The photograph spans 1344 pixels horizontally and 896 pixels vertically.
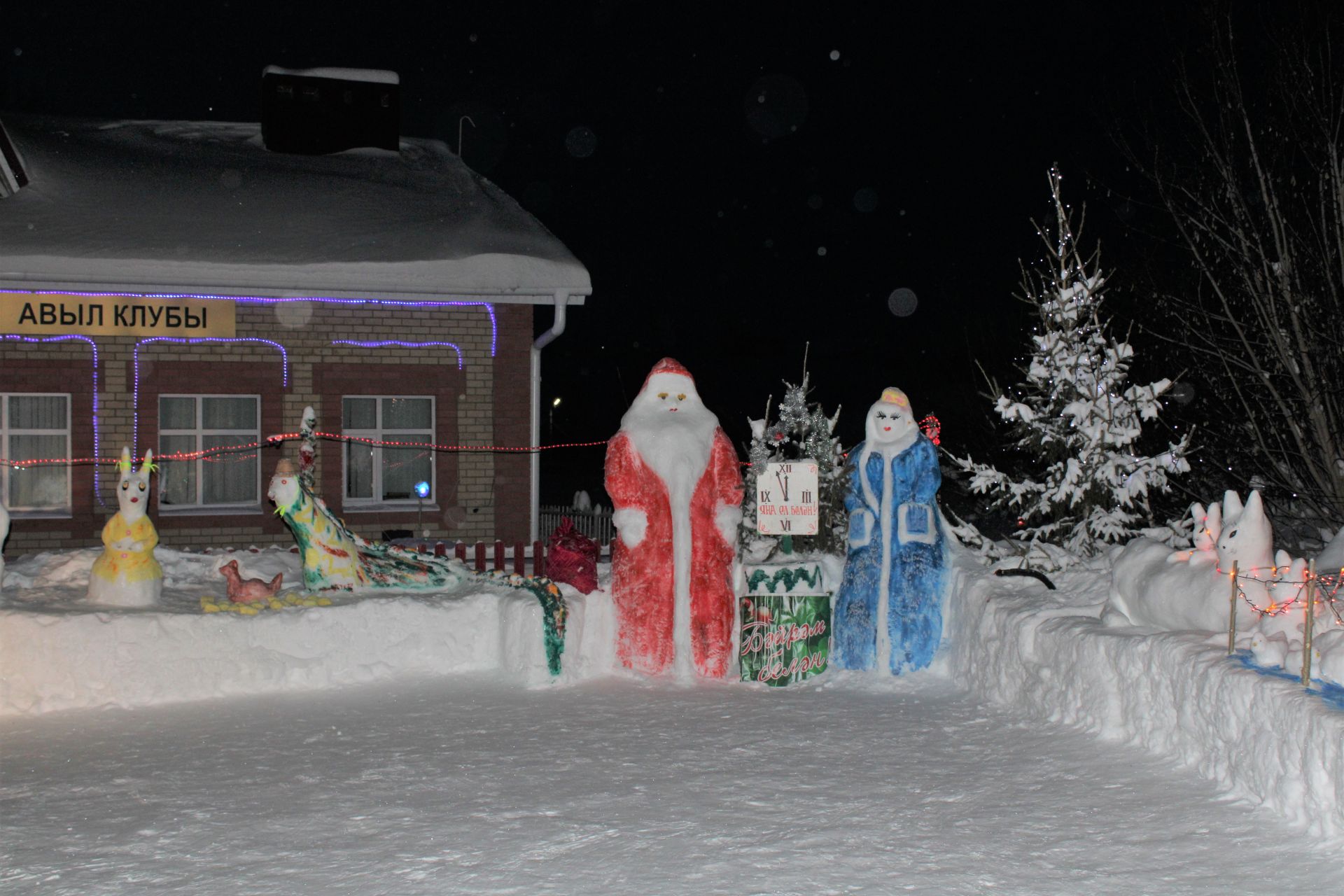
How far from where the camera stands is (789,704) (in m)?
7.75

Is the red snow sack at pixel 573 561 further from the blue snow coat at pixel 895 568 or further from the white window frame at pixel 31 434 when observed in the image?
the white window frame at pixel 31 434

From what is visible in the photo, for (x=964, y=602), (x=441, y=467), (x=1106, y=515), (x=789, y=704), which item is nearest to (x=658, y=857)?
(x=789, y=704)

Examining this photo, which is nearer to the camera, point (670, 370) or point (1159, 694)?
point (1159, 694)

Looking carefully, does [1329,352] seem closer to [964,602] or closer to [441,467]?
[964,602]

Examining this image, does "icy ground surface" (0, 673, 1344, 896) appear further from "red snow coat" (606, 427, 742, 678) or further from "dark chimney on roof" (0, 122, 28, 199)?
"dark chimney on roof" (0, 122, 28, 199)

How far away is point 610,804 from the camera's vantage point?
5715 mm

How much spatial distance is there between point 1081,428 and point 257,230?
27.9 feet

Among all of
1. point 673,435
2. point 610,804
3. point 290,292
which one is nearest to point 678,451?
point 673,435

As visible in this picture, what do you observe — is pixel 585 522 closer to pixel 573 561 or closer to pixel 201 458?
pixel 201 458

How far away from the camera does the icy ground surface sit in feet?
15.8

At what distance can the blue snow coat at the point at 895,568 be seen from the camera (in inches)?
333

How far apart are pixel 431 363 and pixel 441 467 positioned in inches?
45.7

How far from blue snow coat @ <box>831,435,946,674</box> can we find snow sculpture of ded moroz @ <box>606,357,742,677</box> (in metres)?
0.88

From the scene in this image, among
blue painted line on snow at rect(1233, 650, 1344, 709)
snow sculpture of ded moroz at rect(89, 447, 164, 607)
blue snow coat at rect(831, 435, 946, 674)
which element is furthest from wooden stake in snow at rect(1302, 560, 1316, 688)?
snow sculpture of ded moroz at rect(89, 447, 164, 607)
